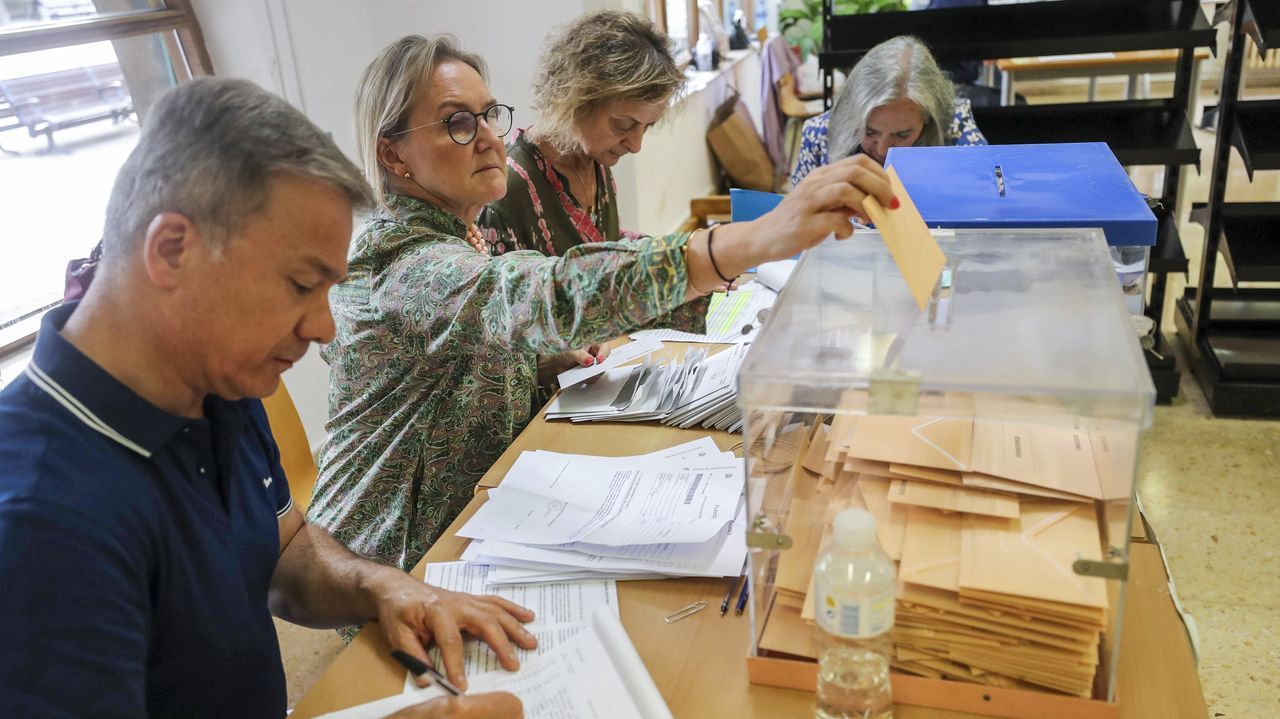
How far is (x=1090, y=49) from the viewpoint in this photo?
3.09 meters

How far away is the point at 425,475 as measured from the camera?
1507mm

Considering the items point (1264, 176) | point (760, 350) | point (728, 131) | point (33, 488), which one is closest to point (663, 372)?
point (760, 350)

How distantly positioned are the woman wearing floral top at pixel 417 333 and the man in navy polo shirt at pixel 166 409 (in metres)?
0.33

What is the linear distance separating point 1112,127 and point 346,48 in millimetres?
2521

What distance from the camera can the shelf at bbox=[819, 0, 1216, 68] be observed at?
3.03 m

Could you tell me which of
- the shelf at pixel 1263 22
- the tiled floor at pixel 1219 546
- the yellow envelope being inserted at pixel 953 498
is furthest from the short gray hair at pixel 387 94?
the shelf at pixel 1263 22

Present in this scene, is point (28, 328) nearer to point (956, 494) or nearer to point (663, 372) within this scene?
point (663, 372)

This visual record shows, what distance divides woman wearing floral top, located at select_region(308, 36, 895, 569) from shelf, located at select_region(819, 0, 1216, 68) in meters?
2.06

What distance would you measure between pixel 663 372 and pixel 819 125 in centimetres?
143

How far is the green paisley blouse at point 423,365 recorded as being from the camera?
116 cm

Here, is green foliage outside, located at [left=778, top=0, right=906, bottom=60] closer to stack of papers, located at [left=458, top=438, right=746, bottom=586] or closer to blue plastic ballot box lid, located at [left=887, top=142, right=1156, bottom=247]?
blue plastic ballot box lid, located at [left=887, top=142, right=1156, bottom=247]

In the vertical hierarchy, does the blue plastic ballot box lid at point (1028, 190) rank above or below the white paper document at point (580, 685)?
above

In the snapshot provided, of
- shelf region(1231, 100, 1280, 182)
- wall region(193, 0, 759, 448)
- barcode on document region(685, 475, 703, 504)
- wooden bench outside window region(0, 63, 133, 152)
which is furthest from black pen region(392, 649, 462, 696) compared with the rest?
shelf region(1231, 100, 1280, 182)

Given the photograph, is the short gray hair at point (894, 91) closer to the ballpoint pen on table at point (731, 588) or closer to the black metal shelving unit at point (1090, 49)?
the black metal shelving unit at point (1090, 49)
